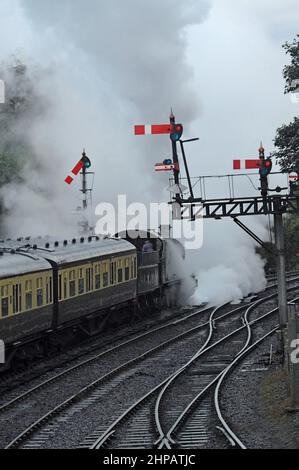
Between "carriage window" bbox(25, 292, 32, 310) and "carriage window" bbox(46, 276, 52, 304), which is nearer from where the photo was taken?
"carriage window" bbox(25, 292, 32, 310)

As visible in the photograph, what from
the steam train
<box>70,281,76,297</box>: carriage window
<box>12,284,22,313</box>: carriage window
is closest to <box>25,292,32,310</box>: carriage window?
the steam train

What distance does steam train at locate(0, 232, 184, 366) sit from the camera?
61.2 ft

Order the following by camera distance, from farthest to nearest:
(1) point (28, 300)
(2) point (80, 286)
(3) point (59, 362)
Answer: (2) point (80, 286)
(3) point (59, 362)
(1) point (28, 300)

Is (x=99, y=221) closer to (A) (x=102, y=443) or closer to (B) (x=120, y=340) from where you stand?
(B) (x=120, y=340)

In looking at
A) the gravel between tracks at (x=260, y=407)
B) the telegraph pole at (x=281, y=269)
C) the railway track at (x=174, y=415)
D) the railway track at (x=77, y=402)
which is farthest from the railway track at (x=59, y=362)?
the gravel between tracks at (x=260, y=407)

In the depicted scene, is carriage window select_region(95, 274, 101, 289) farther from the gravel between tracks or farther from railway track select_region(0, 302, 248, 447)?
the gravel between tracks

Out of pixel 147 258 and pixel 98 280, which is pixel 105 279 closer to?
pixel 98 280

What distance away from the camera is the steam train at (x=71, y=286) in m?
18.6

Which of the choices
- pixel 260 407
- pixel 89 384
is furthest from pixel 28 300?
pixel 260 407

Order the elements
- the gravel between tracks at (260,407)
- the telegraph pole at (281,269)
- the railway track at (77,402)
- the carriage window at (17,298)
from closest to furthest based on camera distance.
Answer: the gravel between tracks at (260,407) → the railway track at (77,402) → the carriage window at (17,298) → the telegraph pole at (281,269)

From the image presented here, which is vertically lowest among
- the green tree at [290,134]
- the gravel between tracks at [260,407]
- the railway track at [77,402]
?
the railway track at [77,402]

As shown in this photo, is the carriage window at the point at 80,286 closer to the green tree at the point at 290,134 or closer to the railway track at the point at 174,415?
the railway track at the point at 174,415

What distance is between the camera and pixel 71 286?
21.9 m

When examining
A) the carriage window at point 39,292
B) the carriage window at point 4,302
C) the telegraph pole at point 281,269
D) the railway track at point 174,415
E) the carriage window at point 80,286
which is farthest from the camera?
the telegraph pole at point 281,269
